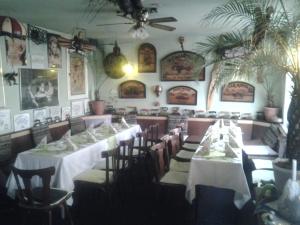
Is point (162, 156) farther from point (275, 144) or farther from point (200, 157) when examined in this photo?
point (275, 144)

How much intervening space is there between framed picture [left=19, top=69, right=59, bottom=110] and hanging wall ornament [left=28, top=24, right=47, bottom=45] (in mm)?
556

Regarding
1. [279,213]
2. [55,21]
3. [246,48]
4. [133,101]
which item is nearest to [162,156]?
[246,48]

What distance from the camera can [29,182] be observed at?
264cm

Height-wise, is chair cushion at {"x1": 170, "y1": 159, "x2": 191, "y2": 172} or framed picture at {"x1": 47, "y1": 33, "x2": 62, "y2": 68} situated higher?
framed picture at {"x1": 47, "y1": 33, "x2": 62, "y2": 68}

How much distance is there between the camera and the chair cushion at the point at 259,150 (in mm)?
4526

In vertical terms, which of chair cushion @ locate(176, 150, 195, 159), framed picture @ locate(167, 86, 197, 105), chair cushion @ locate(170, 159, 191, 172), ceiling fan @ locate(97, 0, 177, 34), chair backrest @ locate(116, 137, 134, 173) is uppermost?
ceiling fan @ locate(97, 0, 177, 34)

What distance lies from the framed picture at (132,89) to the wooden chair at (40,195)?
13.6 ft

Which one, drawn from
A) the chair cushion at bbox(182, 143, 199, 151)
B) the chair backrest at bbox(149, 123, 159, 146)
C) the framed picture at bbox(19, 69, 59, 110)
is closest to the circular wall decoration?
the framed picture at bbox(19, 69, 59, 110)

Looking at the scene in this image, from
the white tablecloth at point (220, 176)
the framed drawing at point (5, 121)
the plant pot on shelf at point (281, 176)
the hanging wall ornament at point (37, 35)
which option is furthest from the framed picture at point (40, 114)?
the plant pot on shelf at point (281, 176)

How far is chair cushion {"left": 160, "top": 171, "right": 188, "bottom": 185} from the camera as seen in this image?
329 cm

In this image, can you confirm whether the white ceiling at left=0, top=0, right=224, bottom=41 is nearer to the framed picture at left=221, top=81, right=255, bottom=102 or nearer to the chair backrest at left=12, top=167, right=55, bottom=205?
the framed picture at left=221, top=81, right=255, bottom=102

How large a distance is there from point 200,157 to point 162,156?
0.55 m

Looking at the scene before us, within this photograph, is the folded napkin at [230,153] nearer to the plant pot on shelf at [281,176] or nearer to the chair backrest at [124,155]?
the plant pot on shelf at [281,176]

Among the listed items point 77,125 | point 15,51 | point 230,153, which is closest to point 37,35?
point 15,51
